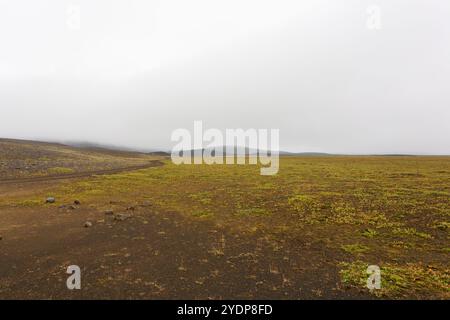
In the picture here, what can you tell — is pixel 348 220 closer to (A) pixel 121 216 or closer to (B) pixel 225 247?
(B) pixel 225 247

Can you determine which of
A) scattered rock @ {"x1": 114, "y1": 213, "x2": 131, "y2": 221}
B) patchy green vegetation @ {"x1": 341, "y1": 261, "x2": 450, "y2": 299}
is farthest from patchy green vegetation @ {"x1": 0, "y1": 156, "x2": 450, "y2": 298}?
scattered rock @ {"x1": 114, "y1": 213, "x2": 131, "y2": 221}

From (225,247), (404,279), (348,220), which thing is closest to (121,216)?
(225,247)

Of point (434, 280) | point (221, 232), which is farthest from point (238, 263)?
point (434, 280)

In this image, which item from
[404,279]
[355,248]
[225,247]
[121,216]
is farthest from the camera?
[121,216]

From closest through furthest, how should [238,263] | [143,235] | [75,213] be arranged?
[238,263] → [143,235] → [75,213]

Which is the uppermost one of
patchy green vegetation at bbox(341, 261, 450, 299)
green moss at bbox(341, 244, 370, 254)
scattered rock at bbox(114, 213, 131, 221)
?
scattered rock at bbox(114, 213, 131, 221)

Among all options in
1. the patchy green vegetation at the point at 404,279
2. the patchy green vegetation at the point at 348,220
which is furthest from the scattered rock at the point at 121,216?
the patchy green vegetation at the point at 404,279

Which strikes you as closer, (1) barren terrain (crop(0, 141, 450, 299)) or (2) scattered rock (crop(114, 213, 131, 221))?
(1) barren terrain (crop(0, 141, 450, 299))

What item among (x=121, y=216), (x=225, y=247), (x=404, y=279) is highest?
(x=121, y=216)

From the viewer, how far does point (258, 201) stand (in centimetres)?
2297

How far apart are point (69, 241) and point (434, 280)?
1630 cm

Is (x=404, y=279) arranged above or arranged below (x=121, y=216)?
below

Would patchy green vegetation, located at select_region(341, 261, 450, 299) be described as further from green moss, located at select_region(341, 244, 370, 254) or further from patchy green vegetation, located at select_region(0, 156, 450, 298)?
green moss, located at select_region(341, 244, 370, 254)
